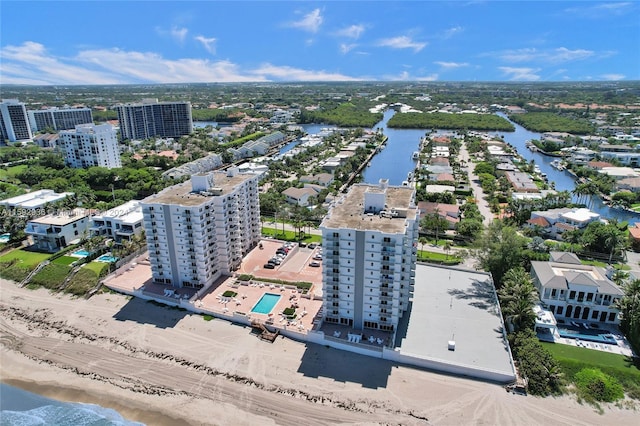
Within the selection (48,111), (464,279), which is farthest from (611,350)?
(48,111)

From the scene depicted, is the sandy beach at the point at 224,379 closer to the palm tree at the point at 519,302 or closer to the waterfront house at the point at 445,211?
the palm tree at the point at 519,302

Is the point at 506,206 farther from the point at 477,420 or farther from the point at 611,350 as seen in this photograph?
the point at 477,420

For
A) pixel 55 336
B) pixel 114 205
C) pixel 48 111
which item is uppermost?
pixel 48 111

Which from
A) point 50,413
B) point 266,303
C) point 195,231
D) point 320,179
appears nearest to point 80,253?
point 195,231

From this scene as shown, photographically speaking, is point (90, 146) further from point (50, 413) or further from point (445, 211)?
point (445, 211)

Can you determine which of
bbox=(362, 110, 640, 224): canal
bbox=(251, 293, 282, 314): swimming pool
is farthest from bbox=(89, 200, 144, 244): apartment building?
bbox=(362, 110, 640, 224): canal

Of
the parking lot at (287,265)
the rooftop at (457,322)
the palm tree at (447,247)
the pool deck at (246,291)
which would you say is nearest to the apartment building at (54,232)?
the pool deck at (246,291)

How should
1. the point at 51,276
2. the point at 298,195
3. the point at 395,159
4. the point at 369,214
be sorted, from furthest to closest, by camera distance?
the point at 395,159 → the point at 298,195 → the point at 51,276 → the point at 369,214
